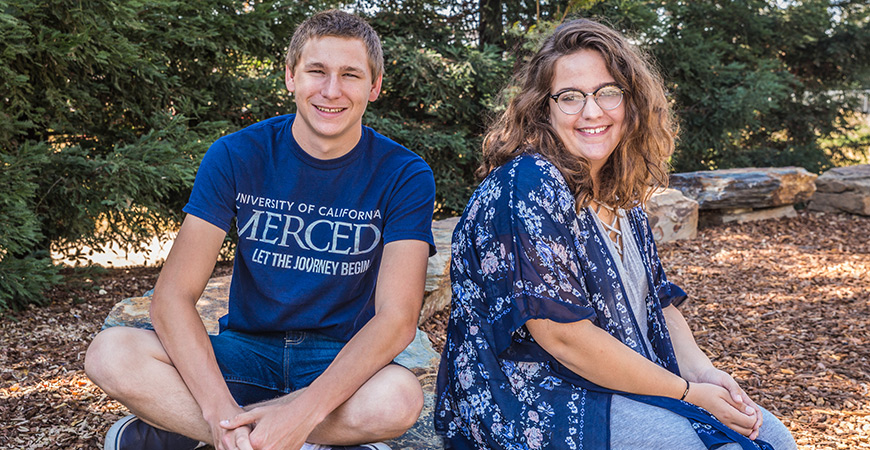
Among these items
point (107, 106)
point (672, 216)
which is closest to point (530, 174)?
point (107, 106)

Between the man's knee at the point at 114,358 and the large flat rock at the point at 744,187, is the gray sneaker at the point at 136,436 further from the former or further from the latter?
the large flat rock at the point at 744,187

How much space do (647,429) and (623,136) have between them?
82 centimetres

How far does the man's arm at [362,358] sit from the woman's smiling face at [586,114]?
21.5 inches

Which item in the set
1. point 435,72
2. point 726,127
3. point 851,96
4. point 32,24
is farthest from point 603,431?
point 851,96

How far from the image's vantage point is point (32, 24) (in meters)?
3.72

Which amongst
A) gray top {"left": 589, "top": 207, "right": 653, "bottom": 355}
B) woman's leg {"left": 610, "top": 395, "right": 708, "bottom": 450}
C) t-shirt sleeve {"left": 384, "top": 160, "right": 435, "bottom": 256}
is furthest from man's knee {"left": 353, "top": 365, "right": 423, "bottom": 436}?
gray top {"left": 589, "top": 207, "right": 653, "bottom": 355}

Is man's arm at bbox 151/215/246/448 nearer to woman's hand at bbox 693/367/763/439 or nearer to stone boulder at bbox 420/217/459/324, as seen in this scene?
woman's hand at bbox 693/367/763/439

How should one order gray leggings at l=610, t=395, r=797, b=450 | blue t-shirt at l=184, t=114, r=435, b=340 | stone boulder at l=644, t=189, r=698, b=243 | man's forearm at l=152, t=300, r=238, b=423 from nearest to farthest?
gray leggings at l=610, t=395, r=797, b=450 → man's forearm at l=152, t=300, r=238, b=423 → blue t-shirt at l=184, t=114, r=435, b=340 → stone boulder at l=644, t=189, r=698, b=243

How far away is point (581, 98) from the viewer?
1831mm

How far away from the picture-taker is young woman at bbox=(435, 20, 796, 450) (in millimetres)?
1622

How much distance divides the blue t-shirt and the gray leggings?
757mm

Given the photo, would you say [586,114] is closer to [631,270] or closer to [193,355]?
[631,270]

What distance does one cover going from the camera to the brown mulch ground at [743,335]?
268 centimetres

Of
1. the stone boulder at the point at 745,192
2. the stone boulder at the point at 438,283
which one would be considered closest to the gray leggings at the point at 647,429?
the stone boulder at the point at 438,283
